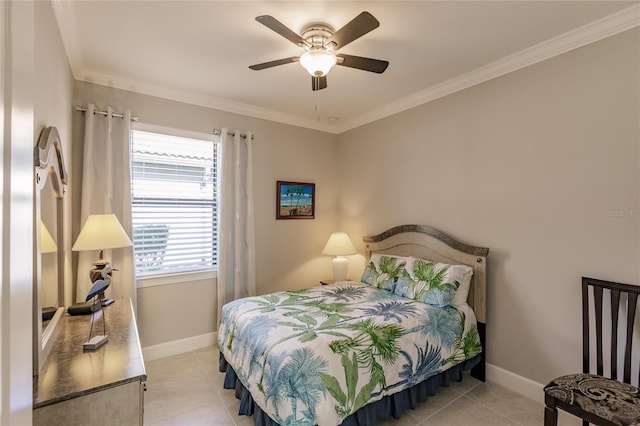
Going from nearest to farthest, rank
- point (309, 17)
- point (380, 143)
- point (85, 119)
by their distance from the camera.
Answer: point (309, 17) → point (85, 119) → point (380, 143)

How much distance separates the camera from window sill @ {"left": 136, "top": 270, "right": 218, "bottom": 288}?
3.15 metres

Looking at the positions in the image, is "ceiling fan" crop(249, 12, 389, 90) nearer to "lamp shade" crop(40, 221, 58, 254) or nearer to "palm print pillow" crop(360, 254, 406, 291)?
"lamp shade" crop(40, 221, 58, 254)

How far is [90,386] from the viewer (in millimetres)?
1263

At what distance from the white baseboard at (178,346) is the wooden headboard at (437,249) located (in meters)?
2.10

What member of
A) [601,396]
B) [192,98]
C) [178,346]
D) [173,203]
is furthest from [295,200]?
[601,396]

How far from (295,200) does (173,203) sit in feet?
4.85

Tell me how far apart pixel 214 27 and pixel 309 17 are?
0.68 m

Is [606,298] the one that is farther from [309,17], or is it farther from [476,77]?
[309,17]

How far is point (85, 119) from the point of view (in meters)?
2.84

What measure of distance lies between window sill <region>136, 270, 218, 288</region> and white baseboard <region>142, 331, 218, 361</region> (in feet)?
2.02

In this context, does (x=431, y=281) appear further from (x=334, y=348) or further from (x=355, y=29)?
(x=355, y=29)

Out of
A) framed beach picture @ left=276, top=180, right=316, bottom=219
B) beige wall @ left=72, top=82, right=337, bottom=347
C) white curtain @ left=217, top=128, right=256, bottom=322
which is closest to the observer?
beige wall @ left=72, top=82, right=337, bottom=347

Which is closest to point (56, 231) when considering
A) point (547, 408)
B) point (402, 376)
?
point (402, 376)

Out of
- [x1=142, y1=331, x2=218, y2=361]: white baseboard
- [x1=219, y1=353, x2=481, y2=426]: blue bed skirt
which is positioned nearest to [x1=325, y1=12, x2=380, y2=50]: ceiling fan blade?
[x1=219, y1=353, x2=481, y2=426]: blue bed skirt
